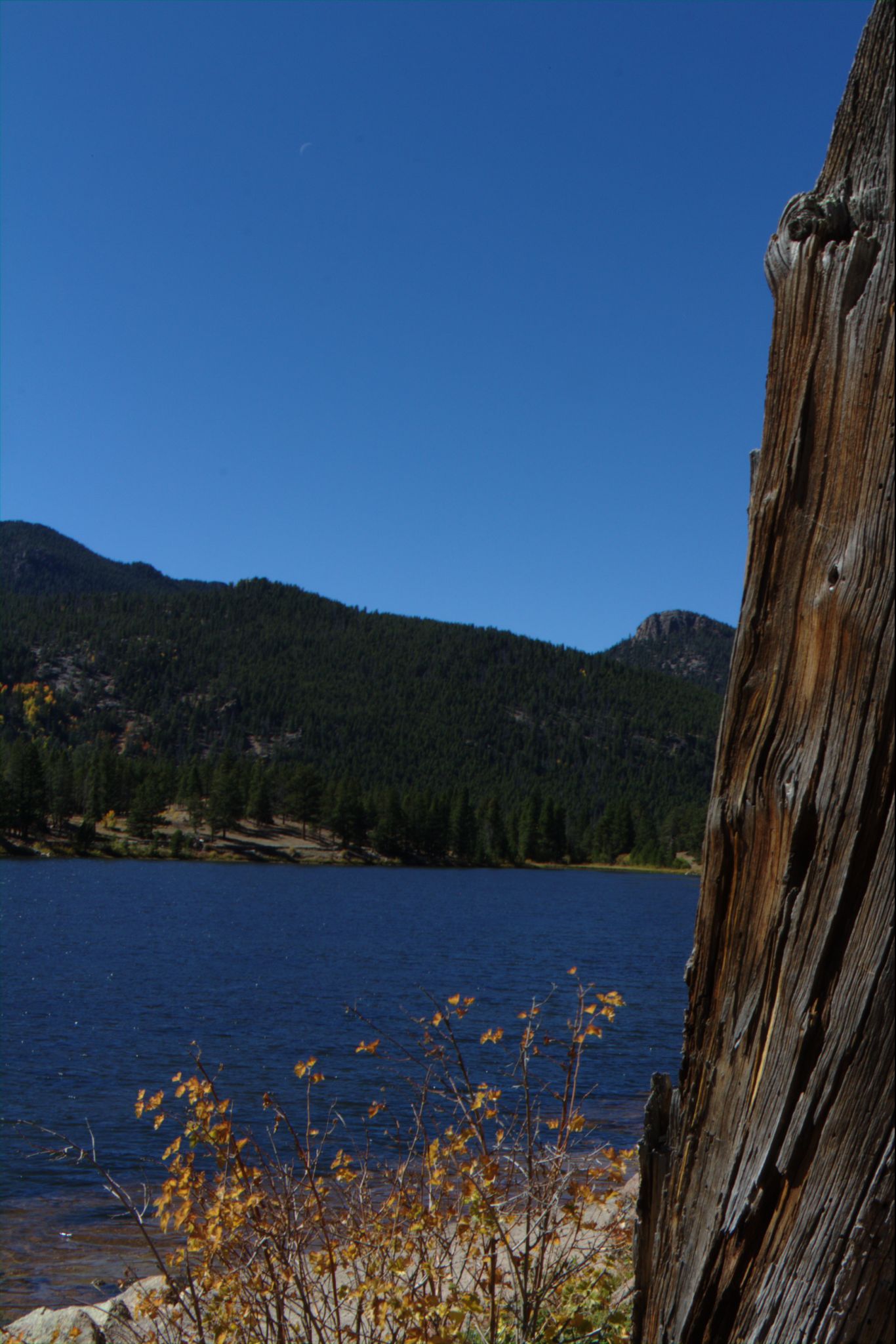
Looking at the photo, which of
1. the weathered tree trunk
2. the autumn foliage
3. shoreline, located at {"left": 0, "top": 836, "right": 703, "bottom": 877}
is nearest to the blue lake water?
the autumn foliage

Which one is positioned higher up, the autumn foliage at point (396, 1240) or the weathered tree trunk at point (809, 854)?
the weathered tree trunk at point (809, 854)

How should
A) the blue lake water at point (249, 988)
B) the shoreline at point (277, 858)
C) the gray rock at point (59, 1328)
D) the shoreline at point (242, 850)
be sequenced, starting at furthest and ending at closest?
the shoreline at point (242, 850)
the shoreline at point (277, 858)
the blue lake water at point (249, 988)
the gray rock at point (59, 1328)

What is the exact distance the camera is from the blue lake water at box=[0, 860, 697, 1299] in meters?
15.9

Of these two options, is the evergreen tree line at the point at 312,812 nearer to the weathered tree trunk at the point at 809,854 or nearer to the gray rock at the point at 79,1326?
the gray rock at the point at 79,1326

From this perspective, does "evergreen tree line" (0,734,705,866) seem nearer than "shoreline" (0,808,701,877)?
No

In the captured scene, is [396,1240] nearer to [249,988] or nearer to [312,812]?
[249,988]

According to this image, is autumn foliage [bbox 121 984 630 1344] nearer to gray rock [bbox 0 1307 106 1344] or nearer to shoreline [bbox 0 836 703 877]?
gray rock [bbox 0 1307 106 1344]

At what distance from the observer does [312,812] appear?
392 ft

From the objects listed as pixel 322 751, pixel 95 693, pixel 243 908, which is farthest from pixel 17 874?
pixel 95 693

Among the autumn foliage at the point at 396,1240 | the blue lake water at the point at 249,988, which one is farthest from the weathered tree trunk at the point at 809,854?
the blue lake water at the point at 249,988

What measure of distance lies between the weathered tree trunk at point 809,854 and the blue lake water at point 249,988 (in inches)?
166

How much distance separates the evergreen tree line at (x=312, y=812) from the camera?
9588 cm

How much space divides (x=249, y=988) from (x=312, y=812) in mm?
91222

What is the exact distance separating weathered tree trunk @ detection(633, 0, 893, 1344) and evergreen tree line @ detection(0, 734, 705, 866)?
95.0m
